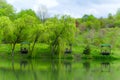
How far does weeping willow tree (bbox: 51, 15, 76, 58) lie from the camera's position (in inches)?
2675

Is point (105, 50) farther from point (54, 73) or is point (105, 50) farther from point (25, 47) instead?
point (54, 73)

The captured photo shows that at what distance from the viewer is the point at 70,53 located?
72062mm

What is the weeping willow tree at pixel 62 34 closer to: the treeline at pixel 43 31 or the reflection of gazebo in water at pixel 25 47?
the treeline at pixel 43 31

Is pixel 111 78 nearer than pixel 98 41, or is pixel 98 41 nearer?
pixel 111 78

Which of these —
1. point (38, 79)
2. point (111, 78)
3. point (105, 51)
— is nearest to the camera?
point (38, 79)

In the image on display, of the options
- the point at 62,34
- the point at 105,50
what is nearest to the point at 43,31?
the point at 62,34

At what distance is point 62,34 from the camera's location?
2699 inches

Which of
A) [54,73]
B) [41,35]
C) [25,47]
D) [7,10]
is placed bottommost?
[54,73]

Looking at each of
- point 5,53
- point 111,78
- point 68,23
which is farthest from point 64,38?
point 111,78

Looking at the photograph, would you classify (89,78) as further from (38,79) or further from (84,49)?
(84,49)

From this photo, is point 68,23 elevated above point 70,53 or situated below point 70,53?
above

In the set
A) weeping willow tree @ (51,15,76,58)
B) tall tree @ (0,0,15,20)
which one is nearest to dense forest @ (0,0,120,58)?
weeping willow tree @ (51,15,76,58)

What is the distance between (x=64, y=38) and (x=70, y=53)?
15.6 feet

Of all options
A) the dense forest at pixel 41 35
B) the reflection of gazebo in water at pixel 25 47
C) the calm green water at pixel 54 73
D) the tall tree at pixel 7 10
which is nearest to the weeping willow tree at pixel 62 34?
the dense forest at pixel 41 35
